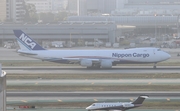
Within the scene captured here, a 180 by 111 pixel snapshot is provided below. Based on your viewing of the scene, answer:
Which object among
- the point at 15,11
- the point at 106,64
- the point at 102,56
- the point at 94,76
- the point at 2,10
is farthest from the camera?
the point at 15,11

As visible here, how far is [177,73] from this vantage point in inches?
2448

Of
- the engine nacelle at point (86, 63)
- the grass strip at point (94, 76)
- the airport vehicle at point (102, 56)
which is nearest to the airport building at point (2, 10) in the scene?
the airport vehicle at point (102, 56)

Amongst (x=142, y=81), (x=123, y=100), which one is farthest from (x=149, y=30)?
(x=123, y=100)

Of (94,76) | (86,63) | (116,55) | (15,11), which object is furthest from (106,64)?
(15,11)

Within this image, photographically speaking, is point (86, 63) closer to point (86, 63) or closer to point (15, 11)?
→ point (86, 63)

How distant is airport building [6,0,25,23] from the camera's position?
18000 cm

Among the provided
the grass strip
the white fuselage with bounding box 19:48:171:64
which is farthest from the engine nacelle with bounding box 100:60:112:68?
the grass strip

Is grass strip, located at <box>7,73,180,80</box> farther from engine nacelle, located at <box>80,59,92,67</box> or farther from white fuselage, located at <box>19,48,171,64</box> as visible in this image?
white fuselage, located at <box>19,48,171,64</box>

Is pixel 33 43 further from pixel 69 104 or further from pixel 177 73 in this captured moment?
pixel 69 104

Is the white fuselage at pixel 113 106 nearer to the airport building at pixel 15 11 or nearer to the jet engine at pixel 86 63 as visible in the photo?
the jet engine at pixel 86 63

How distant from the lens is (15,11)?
18450 cm

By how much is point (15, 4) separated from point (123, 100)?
5772 inches

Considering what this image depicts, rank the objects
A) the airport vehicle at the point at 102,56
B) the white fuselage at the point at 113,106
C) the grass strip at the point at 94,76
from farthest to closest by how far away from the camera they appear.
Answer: the airport vehicle at the point at 102,56 < the grass strip at the point at 94,76 < the white fuselage at the point at 113,106

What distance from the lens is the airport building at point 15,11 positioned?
180000mm
